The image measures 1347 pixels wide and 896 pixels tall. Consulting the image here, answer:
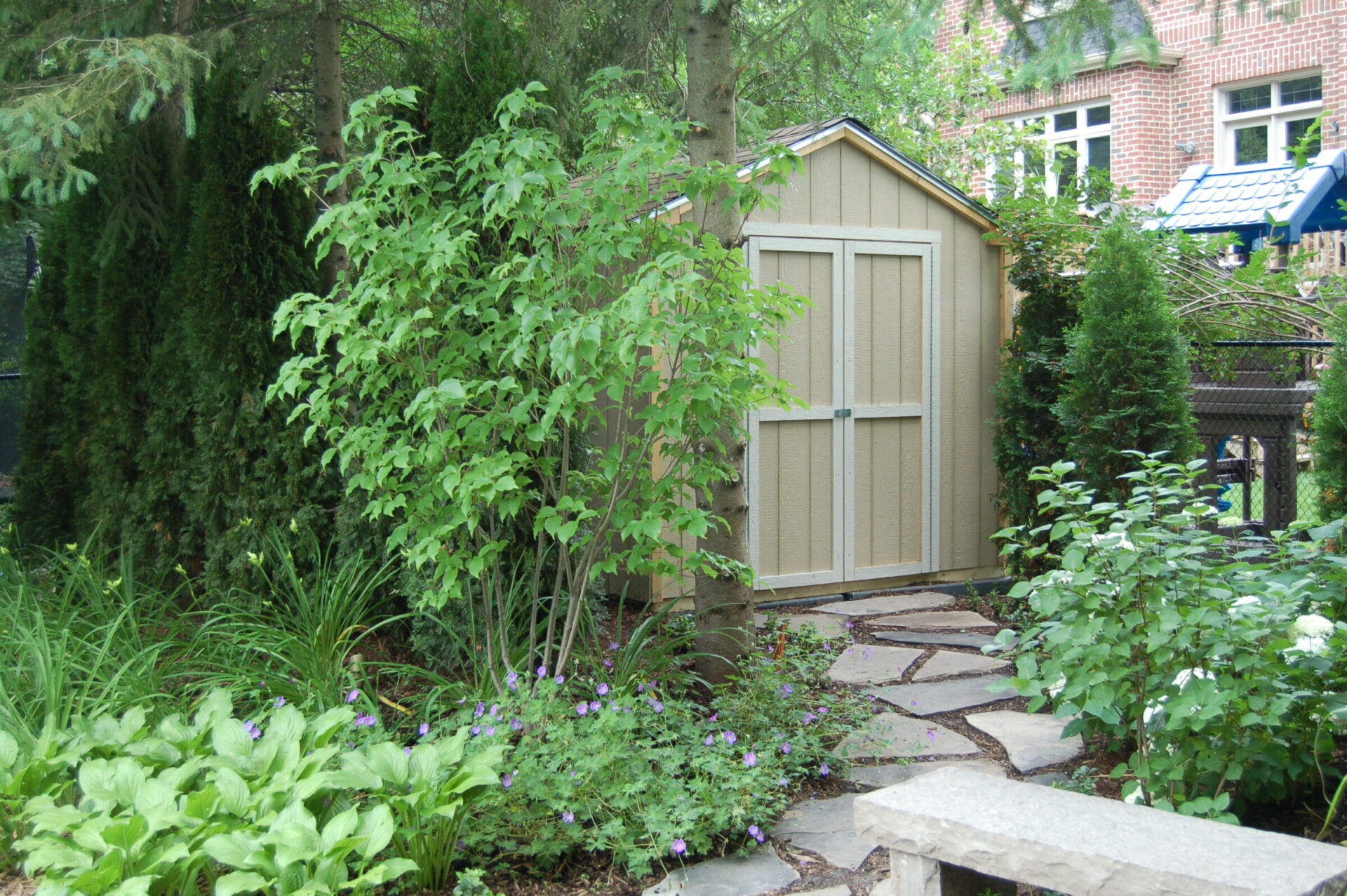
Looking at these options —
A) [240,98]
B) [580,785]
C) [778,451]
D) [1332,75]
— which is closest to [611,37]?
[240,98]

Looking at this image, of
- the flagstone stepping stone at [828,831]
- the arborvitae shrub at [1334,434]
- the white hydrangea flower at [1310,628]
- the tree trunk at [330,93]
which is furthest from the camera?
the tree trunk at [330,93]

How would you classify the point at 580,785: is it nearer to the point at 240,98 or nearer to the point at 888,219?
the point at 240,98

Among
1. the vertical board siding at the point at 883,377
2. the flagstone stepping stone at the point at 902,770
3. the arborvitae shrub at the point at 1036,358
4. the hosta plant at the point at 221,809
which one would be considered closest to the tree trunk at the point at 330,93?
the vertical board siding at the point at 883,377

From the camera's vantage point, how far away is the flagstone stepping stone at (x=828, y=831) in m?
2.99

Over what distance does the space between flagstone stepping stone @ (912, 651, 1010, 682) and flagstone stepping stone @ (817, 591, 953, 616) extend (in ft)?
2.89

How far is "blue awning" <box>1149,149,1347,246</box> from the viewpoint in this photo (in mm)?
7824

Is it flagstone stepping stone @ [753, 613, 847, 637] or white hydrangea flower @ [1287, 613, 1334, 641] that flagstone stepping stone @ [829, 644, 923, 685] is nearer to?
flagstone stepping stone @ [753, 613, 847, 637]

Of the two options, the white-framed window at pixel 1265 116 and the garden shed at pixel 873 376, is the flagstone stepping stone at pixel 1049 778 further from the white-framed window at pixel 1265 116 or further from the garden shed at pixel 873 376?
the white-framed window at pixel 1265 116

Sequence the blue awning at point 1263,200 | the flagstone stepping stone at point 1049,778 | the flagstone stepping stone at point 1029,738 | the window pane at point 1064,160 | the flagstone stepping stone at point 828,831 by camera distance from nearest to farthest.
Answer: the flagstone stepping stone at point 828,831
the flagstone stepping stone at point 1049,778
the flagstone stepping stone at point 1029,738
the blue awning at point 1263,200
the window pane at point 1064,160

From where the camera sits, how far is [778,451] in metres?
6.09

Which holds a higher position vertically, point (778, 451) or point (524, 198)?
point (524, 198)

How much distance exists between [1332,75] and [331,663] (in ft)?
38.2

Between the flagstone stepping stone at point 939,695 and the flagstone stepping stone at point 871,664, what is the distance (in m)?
0.13

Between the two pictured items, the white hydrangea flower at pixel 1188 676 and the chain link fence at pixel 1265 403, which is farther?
the chain link fence at pixel 1265 403
